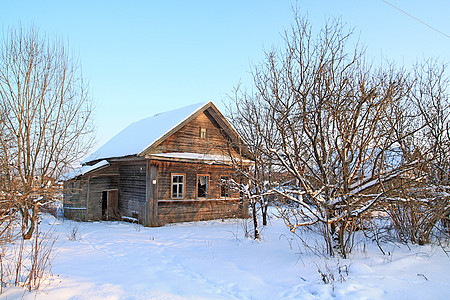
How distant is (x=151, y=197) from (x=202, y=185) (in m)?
3.30

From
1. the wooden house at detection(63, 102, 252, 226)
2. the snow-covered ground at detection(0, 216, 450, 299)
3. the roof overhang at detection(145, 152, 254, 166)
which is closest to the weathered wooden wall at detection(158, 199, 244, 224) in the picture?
the wooden house at detection(63, 102, 252, 226)

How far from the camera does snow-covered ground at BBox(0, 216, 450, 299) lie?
169 inches

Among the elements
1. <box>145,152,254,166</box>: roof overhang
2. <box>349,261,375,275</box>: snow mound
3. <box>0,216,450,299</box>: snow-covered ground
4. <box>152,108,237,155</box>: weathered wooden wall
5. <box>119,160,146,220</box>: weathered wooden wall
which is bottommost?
<box>0,216,450,299</box>: snow-covered ground

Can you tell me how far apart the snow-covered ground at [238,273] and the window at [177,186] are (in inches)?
212

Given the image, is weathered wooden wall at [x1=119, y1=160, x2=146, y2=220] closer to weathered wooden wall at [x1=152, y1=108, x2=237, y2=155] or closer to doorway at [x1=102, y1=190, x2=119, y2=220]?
A: doorway at [x1=102, y1=190, x2=119, y2=220]

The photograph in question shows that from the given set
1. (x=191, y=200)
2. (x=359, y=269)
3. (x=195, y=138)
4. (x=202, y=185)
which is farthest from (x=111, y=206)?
(x=359, y=269)

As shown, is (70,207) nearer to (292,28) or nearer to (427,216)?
(292,28)

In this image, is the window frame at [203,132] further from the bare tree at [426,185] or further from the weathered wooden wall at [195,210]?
the bare tree at [426,185]

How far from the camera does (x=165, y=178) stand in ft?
42.9

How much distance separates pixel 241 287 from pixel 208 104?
1041cm

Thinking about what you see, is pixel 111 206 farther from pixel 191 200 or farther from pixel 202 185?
pixel 202 185

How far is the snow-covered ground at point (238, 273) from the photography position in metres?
4.30

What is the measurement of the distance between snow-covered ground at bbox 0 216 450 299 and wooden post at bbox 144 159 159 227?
4.14 m

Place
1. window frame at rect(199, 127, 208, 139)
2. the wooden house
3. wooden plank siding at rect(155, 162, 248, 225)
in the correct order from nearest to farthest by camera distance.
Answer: the wooden house, wooden plank siding at rect(155, 162, 248, 225), window frame at rect(199, 127, 208, 139)
